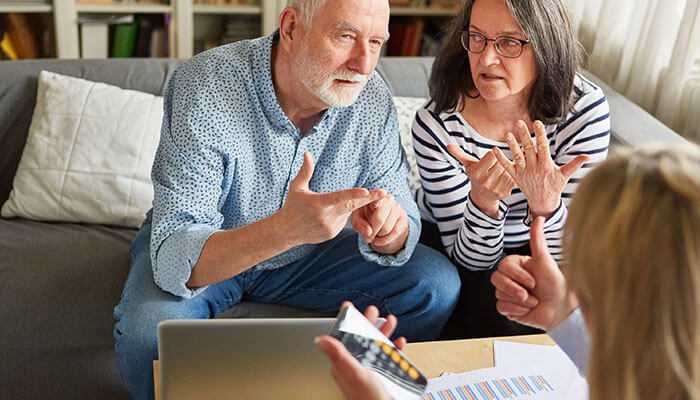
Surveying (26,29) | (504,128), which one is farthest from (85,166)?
(26,29)

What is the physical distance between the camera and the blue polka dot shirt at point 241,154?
5.53 ft

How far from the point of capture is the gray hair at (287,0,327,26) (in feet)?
5.67

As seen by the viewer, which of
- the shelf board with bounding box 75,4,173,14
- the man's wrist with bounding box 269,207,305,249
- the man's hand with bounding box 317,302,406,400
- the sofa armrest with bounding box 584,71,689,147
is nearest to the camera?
the man's hand with bounding box 317,302,406,400

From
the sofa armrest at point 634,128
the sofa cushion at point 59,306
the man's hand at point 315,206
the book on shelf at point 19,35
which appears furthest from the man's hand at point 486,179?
the book on shelf at point 19,35

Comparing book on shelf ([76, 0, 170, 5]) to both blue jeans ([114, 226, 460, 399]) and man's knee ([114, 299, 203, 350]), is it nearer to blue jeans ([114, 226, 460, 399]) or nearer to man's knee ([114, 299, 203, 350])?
blue jeans ([114, 226, 460, 399])

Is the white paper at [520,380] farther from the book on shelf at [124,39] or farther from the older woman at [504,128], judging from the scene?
the book on shelf at [124,39]

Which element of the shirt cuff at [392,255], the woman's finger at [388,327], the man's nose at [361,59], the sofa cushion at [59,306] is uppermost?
the man's nose at [361,59]

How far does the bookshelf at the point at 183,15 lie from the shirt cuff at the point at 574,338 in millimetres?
2462

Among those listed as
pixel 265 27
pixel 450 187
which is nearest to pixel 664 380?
pixel 450 187

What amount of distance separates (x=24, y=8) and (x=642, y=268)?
294 centimetres

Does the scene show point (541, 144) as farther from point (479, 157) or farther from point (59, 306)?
point (59, 306)

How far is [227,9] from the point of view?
350 centimetres

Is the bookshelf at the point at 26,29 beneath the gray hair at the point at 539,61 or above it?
beneath

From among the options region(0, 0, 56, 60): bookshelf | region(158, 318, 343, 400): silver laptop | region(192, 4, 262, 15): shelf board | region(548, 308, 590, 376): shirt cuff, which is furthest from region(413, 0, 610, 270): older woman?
region(0, 0, 56, 60): bookshelf
